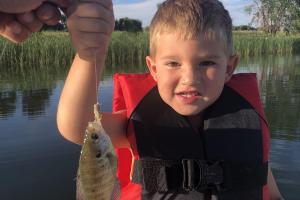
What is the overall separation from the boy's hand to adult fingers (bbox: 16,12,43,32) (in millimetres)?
131

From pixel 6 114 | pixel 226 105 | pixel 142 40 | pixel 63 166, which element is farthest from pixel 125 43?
pixel 226 105

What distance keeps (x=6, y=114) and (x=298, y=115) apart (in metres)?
5.54

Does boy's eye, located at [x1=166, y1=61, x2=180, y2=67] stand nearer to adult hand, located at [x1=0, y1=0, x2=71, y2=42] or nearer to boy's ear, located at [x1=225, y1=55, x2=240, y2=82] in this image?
boy's ear, located at [x1=225, y1=55, x2=240, y2=82]

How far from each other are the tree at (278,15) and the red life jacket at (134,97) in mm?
45212

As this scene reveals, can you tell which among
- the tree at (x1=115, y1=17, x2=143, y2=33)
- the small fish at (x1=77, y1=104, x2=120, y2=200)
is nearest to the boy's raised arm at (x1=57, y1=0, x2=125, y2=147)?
the small fish at (x1=77, y1=104, x2=120, y2=200)

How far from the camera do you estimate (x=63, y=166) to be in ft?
18.6

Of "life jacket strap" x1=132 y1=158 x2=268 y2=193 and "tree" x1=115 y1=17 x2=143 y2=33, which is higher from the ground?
"tree" x1=115 y1=17 x2=143 y2=33

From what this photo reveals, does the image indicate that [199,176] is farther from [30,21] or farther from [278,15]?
[278,15]

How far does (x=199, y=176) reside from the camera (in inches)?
95.8

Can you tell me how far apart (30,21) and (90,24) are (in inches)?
9.6

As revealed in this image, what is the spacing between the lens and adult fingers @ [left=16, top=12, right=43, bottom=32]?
1.70 m

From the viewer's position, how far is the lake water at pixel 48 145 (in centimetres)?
516

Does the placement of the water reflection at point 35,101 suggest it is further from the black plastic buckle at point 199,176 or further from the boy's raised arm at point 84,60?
the boy's raised arm at point 84,60

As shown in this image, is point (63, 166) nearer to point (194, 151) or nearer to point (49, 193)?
point (49, 193)
